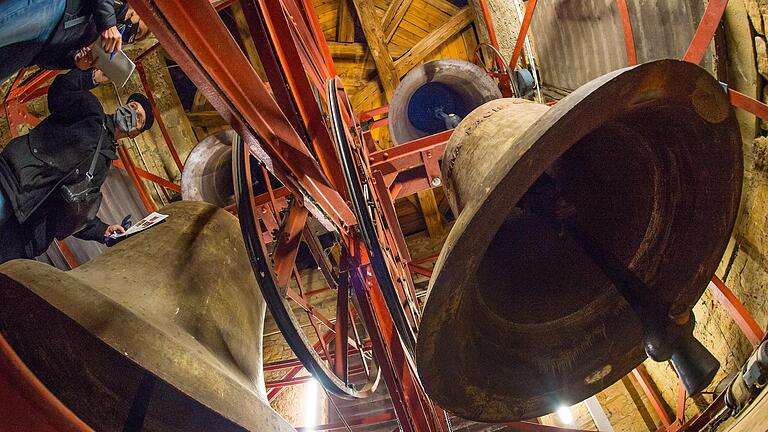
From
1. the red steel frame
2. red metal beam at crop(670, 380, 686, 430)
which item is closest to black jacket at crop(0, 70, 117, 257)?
the red steel frame

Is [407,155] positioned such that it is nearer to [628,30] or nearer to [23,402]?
[628,30]

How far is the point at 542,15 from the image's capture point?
5.21 m

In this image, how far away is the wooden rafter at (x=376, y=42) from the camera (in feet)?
25.6

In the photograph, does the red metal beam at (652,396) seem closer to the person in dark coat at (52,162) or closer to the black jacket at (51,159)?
the person in dark coat at (52,162)

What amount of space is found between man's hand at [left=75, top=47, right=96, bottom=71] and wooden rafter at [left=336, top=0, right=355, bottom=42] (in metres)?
6.25

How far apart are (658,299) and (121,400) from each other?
1530 mm

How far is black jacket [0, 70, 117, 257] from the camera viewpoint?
2514 millimetres

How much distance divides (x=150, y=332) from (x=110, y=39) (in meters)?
1.66

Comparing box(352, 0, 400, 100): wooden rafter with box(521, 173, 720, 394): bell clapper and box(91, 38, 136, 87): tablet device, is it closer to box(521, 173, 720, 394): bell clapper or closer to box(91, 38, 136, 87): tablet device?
box(91, 38, 136, 87): tablet device

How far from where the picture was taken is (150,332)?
1.08 m

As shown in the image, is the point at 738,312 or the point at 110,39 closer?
the point at 110,39

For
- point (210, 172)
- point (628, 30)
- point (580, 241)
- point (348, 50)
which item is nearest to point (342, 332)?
point (580, 241)

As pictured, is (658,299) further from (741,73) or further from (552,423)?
(552,423)

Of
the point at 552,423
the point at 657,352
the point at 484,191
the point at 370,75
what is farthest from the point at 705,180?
the point at 370,75
